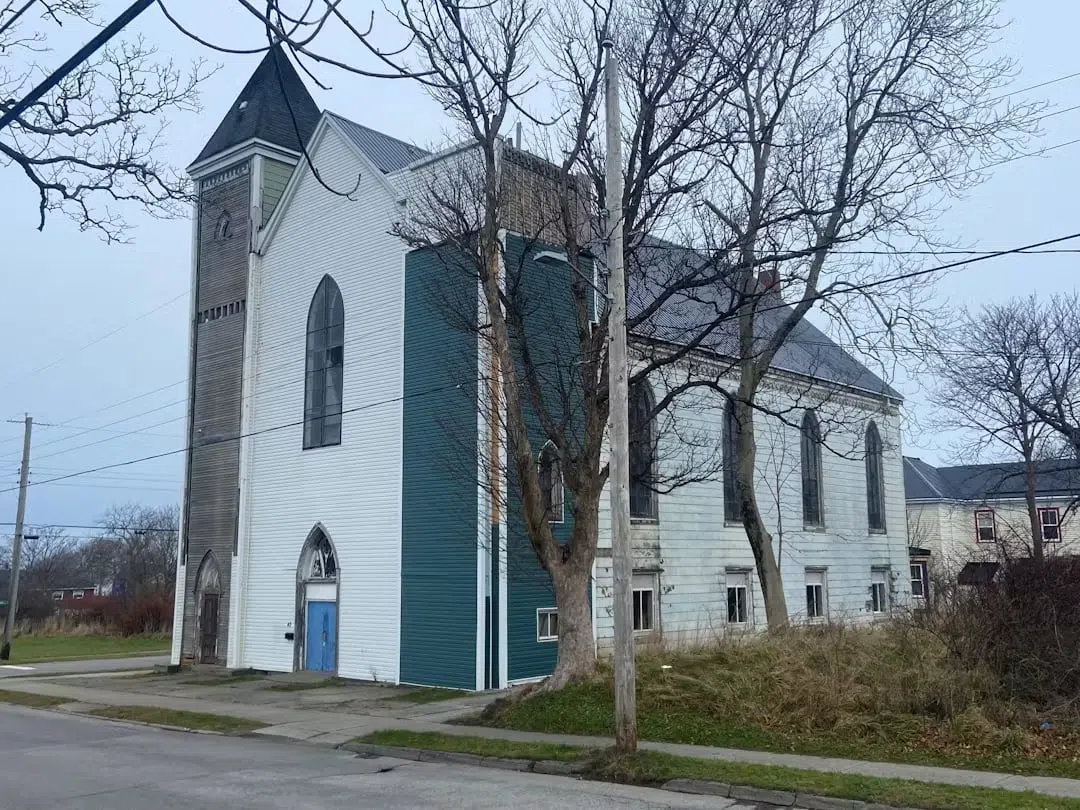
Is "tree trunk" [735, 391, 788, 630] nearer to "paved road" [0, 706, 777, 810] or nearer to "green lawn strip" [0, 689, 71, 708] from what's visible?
"paved road" [0, 706, 777, 810]

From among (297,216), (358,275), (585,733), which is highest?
(297,216)

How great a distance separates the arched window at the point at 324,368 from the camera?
88.6 feet

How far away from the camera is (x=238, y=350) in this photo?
101ft

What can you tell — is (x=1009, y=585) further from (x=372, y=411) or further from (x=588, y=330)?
(x=372, y=411)

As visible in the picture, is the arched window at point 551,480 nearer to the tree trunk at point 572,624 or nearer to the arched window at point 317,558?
the tree trunk at point 572,624

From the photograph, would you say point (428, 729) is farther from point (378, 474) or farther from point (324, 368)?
point (324, 368)

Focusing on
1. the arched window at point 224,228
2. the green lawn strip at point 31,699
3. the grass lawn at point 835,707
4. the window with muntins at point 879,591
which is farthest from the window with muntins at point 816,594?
the green lawn strip at point 31,699

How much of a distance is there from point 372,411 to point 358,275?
3841 mm

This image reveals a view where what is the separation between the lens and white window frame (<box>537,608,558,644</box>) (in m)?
23.5

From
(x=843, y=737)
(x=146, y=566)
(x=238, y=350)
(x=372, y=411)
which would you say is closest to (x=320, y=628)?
(x=372, y=411)

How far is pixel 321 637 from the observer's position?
26.4m

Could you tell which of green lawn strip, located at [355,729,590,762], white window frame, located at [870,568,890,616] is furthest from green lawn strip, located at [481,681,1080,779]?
white window frame, located at [870,568,890,616]

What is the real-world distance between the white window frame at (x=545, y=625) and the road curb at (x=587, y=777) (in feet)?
27.7

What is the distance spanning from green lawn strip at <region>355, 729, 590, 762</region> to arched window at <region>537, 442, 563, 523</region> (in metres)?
5.44
